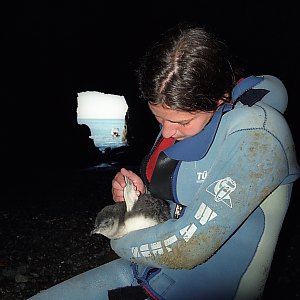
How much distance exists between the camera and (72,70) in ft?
79.4

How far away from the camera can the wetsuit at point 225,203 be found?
1456 mm

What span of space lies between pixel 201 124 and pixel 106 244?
4666 mm

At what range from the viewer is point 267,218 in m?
1.59

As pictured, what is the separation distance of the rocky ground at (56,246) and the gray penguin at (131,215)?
3201 mm

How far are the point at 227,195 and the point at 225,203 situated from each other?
39 millimetres

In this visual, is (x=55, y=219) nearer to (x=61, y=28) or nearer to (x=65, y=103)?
(x=61, y=28)

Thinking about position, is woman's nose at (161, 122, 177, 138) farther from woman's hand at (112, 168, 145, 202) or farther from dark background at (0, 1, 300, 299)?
dark background at (0, 1, 300, 299)

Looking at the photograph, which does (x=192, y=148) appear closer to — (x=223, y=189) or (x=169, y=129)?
(x=169, y=129)

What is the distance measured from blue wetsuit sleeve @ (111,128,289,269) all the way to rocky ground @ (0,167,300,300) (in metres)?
3.60

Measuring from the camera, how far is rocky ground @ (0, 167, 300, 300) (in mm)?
4645

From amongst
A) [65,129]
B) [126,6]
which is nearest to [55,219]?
[126,6]

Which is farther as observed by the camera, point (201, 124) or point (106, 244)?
point (106, 244)

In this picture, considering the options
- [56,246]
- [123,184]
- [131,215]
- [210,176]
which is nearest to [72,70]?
[56,246]

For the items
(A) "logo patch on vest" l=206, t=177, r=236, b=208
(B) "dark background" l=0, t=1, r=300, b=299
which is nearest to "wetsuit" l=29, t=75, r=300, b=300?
(A) "logo patch on vest" l=206, t=177, r=236, b=208
